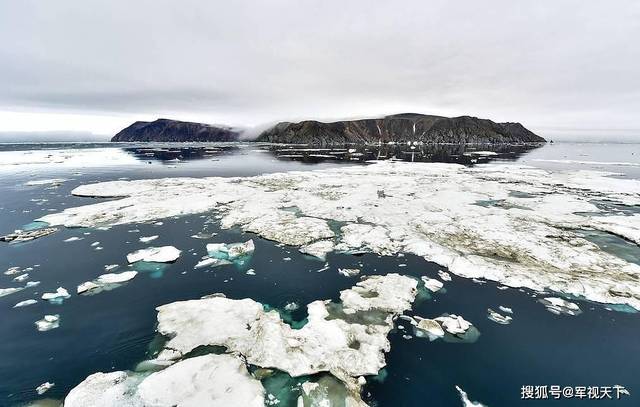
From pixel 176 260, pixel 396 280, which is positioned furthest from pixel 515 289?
pixel 176 260

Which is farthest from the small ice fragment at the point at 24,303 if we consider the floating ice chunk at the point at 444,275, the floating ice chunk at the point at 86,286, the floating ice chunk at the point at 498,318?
the floating ice chunk at the point at 498,318

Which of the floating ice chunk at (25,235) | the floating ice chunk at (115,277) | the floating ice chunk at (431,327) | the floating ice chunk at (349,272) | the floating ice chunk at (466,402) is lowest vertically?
the floating ice chunk at (466,402)

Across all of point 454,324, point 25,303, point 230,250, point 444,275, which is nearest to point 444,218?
point 444,275

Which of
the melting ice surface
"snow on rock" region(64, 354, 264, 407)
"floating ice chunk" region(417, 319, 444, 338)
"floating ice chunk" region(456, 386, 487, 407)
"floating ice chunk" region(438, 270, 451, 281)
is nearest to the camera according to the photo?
"snow on rock" region(64, 354, 264, 407)

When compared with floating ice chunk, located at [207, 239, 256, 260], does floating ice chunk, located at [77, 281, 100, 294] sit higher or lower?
lower

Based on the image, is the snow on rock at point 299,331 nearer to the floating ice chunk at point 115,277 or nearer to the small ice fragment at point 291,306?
the small ice fragment at point 291,306

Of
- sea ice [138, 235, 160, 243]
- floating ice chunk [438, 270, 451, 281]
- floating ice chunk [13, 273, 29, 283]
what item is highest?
sea ice [138, 235, 160, 243]

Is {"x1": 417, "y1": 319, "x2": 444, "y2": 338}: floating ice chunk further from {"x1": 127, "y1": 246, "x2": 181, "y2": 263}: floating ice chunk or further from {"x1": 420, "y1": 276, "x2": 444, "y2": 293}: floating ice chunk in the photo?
{"x1": 127, "y1": 246, "x2": 181, "y2": 263}: floating ice chunk

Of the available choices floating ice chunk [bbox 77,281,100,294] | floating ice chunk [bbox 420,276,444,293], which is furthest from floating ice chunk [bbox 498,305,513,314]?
floating ice chunk [bbox 77,281,100,294]
